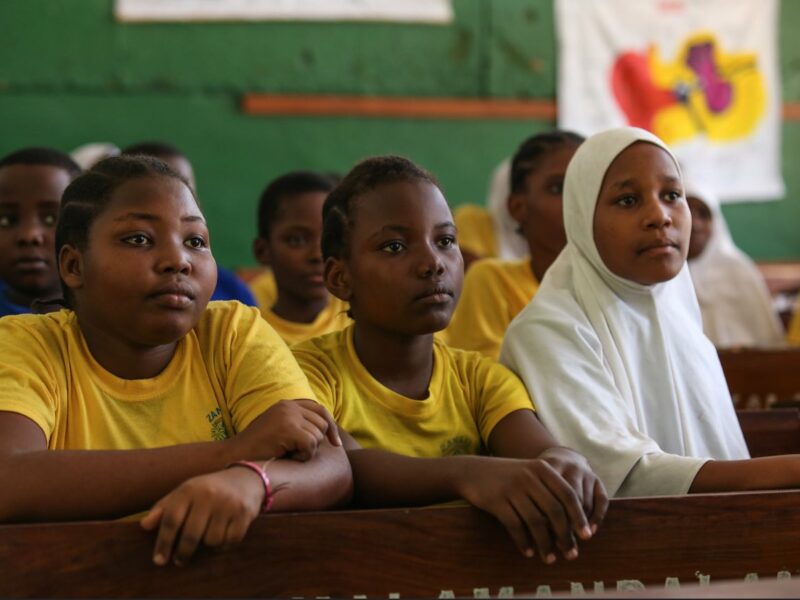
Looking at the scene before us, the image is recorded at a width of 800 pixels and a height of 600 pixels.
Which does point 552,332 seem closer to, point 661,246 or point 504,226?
point 661,246

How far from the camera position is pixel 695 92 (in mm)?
5844

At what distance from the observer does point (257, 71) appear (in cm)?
529

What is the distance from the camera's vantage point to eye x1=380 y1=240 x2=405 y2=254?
72.6 inches

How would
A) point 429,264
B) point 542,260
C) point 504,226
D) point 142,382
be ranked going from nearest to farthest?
point 142,382 < point 429,264 < point 542,260 < point 504,226

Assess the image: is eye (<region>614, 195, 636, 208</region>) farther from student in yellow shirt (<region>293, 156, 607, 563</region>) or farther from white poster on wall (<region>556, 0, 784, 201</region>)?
white poster on wall (<region>556, 0, 784, 201</region>)

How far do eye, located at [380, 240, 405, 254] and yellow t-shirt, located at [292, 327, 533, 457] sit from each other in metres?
0.20

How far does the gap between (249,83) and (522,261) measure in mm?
2824

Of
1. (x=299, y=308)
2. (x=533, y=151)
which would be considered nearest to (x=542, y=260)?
(x=533, y=151)

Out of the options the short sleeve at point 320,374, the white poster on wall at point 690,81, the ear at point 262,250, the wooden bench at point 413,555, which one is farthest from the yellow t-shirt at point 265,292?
the white poster on wall at point 690,81

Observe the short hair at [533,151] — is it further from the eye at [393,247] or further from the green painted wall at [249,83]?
the green painted wall at [249,83]

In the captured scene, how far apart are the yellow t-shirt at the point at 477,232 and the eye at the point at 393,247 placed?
2567 mm

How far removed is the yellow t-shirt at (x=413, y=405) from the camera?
5.83 ft

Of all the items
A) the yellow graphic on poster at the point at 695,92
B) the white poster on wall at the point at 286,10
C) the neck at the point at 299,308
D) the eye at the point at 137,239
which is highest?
the white poster on wall at the point at 286,10

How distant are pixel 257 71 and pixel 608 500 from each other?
14.1ft
